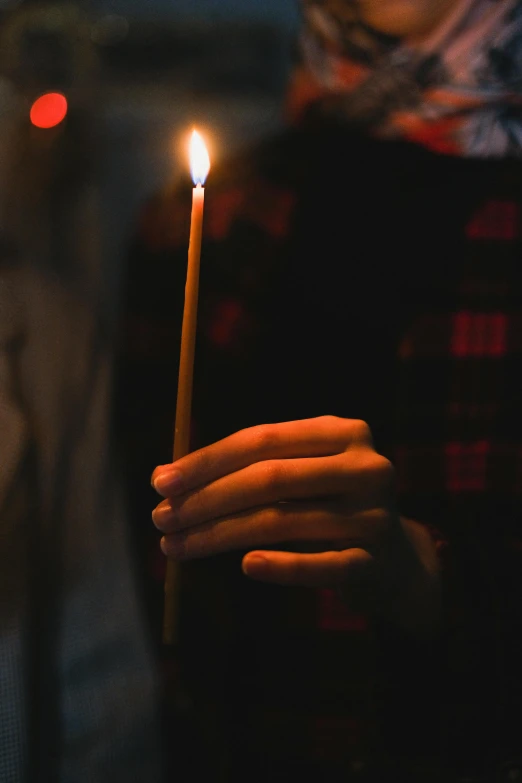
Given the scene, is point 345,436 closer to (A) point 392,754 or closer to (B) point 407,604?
(B) point 407,604

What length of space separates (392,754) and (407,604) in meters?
0.14

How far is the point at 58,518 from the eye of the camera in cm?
46

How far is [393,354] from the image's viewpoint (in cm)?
69

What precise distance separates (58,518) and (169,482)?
0.16 meters

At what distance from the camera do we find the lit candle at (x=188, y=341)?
28 cm

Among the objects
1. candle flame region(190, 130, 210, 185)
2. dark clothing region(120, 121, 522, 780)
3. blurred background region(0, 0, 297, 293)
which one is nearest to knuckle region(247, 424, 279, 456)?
candle flame region(190, 130, 210, 185)

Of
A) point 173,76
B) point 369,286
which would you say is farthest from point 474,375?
point 173,76

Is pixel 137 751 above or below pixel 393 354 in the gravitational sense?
below

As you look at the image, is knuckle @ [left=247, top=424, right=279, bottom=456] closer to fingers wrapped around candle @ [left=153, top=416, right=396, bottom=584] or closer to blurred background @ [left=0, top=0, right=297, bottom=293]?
fingers wrapped around candle @ [left=153, top=416, right=396, bottom=584]

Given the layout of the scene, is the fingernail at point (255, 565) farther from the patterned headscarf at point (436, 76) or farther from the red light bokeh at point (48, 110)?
the patterned headscarf at point (436, 76)

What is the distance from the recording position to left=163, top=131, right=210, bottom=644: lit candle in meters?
0.28

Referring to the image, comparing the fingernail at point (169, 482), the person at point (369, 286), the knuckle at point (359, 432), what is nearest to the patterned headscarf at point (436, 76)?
the person at point (369, 286)

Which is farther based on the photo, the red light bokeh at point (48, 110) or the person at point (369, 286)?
the person at point (369, 286)

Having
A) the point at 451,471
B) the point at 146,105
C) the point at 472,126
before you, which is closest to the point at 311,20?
the point at 472,126
